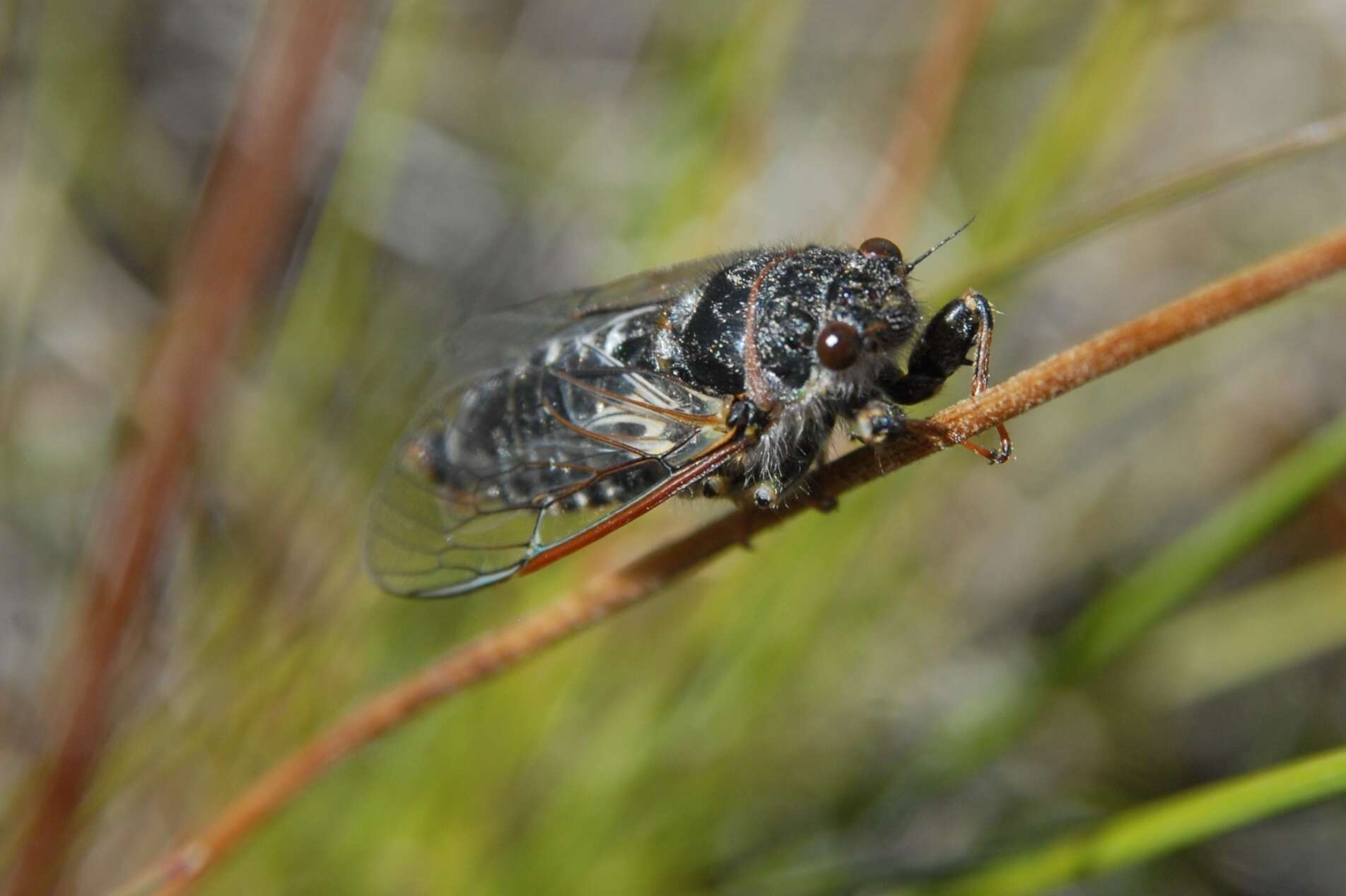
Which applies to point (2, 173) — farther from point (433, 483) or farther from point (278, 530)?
point (433, 483)

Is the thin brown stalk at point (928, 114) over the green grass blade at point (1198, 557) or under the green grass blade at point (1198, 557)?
over

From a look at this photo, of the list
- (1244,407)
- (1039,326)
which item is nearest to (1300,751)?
(1244,407)

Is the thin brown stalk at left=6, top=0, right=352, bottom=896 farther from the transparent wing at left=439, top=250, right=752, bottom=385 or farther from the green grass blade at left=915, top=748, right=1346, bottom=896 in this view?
the green grass blade at left=915, top=748, right=1346, bottom=896

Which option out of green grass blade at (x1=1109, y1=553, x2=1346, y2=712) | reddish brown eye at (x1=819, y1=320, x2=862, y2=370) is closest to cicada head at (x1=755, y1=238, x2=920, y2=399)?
reddish brown eye at (x1=819, y1=320, x2=862, y2=370)

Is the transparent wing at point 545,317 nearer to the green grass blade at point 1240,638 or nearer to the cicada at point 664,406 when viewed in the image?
the cicada at point 664,406

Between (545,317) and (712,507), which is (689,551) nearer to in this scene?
(545,317)

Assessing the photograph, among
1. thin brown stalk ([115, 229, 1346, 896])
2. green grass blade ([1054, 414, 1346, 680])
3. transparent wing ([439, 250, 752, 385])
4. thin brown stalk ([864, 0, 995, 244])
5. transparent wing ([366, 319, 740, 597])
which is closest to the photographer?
thin brown stalk ([115, 229, 1346, 896])

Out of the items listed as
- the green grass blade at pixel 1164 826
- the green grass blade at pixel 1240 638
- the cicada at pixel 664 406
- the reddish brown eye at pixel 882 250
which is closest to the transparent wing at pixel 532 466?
the cicada at pixel 664 406
